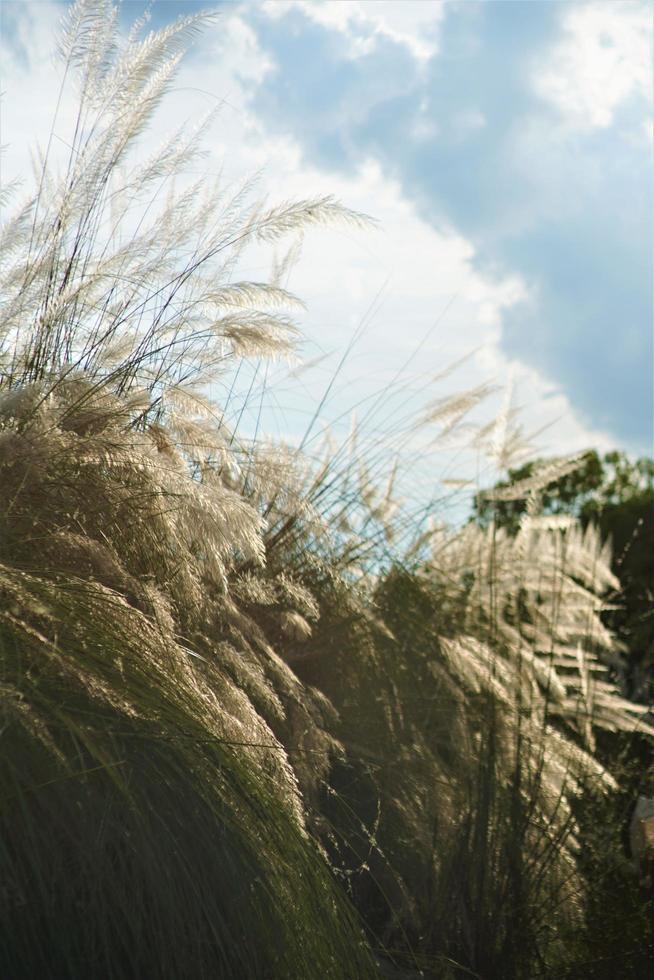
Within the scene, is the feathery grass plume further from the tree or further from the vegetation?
the tree

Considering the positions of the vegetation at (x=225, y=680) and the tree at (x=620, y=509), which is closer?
the vegetation at (x=225, y=680)

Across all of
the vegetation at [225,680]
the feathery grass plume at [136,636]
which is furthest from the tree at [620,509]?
the feathery grass plume at [136,636]

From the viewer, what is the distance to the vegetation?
1713 mm

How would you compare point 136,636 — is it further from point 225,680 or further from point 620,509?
point 620,509

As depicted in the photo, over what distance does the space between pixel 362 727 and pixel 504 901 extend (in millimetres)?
657

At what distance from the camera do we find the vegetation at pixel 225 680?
5.62 ft

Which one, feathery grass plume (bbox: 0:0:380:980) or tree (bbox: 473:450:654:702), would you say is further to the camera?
tree (bbox: 473:450:654:702)

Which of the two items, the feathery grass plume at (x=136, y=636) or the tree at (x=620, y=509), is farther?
the tree at (x=620, y=509)

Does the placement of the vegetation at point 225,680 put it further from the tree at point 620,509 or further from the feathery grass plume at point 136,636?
the tree at point 620,509

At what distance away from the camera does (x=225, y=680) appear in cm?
209

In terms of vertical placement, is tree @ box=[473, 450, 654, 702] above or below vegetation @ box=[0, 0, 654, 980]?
above

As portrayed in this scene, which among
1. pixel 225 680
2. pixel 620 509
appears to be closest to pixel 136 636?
pixel 225 680

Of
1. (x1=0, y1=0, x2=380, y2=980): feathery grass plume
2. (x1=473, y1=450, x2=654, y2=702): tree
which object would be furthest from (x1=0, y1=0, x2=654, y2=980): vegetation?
(x1=473, y1=450, x2=654, y2=702): tree

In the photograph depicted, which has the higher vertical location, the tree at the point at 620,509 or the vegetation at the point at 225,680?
the tree at the point at 620,509
